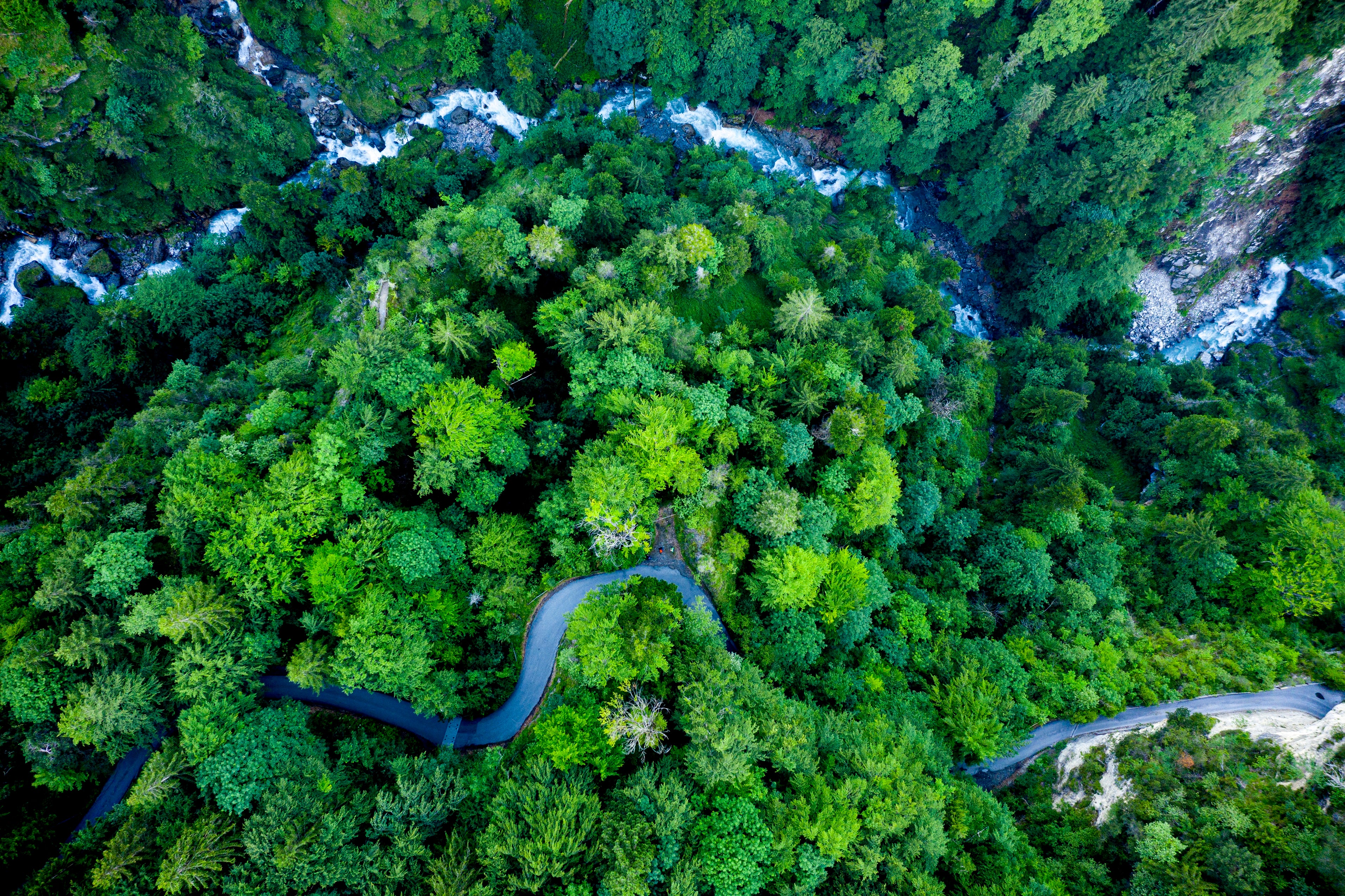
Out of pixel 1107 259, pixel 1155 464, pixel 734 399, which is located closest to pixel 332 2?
pixel 734 399

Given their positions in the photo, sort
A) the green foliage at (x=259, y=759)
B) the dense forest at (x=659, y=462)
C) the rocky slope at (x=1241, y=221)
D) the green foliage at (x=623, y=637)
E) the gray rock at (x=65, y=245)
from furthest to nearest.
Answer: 1. the gray rock at (x=65, y=245)
2. the rocky slope at (x=1241, y=221)
3. the green foliage at (x=623, y=637)
4. the dense forest at (x=659, y=462)
5. the green foliage at (x=259, y=759)

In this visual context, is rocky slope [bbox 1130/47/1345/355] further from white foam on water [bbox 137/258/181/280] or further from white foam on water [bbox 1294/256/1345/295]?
white foam on water [bbox 137/258/181/280]

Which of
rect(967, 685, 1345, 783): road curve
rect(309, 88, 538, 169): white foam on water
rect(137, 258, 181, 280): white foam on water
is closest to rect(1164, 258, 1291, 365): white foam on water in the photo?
rect(967, 685, 1345, 783): road curve

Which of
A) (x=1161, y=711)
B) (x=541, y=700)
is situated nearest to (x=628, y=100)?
(x=541, y=700)

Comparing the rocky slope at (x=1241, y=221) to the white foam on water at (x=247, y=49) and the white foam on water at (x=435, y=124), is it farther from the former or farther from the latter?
the white foam on water at (x=247, y=49)

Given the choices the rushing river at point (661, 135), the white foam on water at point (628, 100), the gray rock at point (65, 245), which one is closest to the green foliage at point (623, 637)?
the rushing river at point (661, 135)
